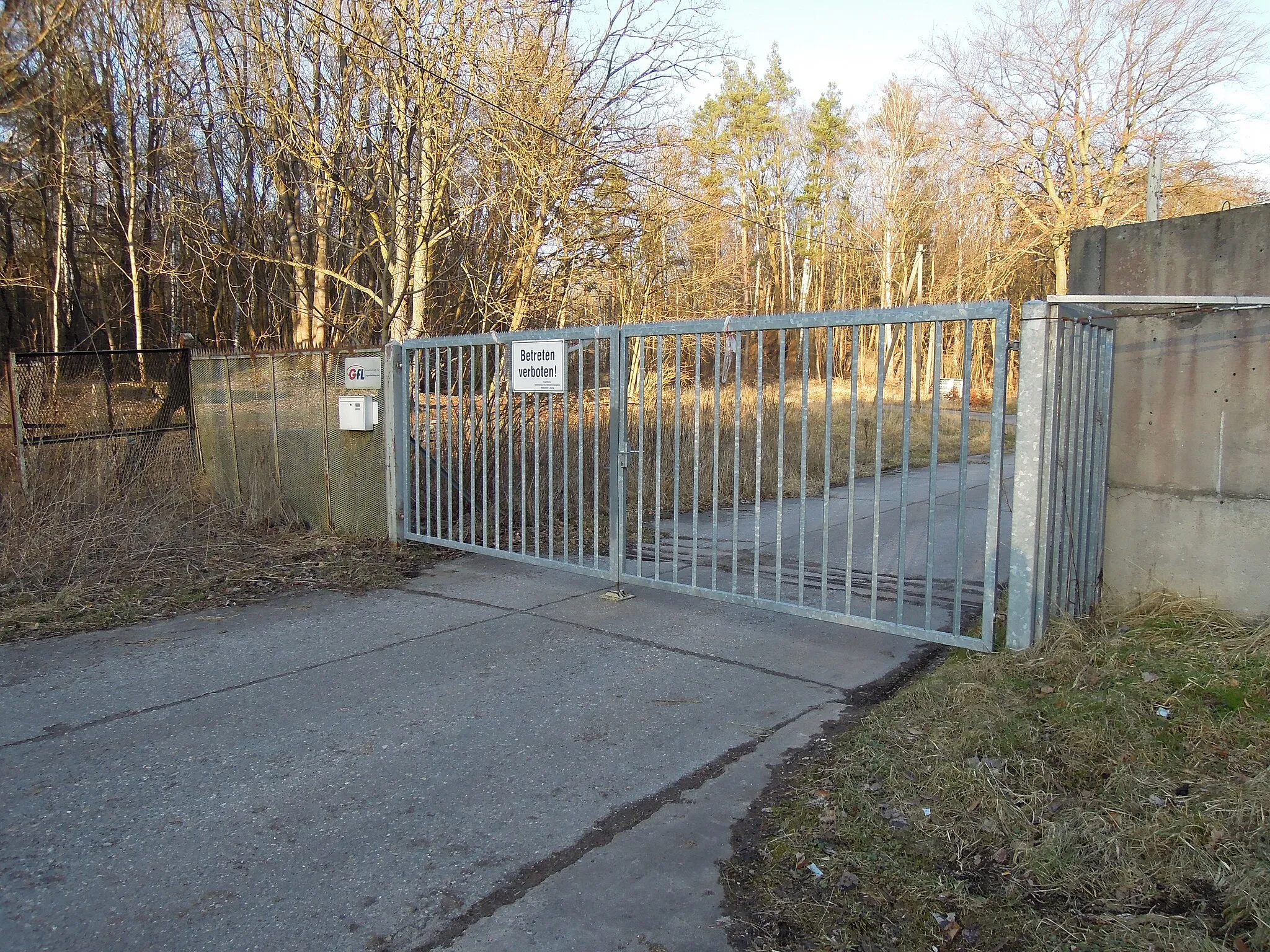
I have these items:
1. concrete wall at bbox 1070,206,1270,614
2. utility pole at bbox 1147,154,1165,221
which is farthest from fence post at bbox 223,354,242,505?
utility pole at bbox 1147,154,1165,221

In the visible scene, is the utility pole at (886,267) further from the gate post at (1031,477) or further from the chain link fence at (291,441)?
the gate post at (1031,477)

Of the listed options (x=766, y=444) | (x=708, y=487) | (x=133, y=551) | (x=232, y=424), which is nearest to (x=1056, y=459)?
(x=133, y=551)

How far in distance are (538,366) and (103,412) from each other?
6.07m

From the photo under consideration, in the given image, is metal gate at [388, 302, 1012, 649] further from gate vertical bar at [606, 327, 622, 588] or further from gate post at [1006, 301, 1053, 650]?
gate post at [1006, 301, 1053, 650]

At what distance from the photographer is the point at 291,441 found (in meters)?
9.38

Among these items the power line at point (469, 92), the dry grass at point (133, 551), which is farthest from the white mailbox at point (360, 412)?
the power line at point (469, 92)

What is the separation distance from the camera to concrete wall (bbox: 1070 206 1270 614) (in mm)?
5035

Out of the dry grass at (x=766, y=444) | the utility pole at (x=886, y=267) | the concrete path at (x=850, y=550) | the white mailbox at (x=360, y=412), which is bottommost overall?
the concrete path at (x=850, y=550)

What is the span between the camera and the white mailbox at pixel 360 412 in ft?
28.0

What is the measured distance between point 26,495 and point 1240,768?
9.48m

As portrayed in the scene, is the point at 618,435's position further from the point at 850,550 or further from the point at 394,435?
the point at 394,435

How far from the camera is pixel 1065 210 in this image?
24672mm

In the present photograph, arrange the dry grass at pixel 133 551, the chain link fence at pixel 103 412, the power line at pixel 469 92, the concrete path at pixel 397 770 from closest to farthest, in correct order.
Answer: the concrete path at pixel 397 770 → the dry grass at pixel 133 551 → the chain link fence at pixel 103 412 → the power line at pixel 469 92

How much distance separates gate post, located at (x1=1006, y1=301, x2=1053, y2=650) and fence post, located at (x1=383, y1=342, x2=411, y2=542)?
5.68m
